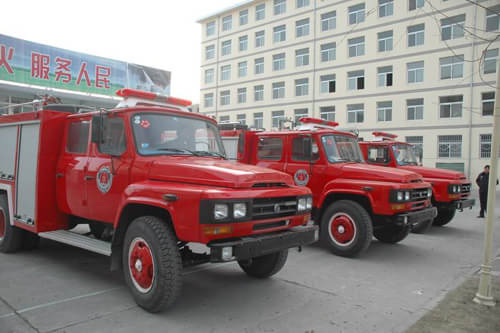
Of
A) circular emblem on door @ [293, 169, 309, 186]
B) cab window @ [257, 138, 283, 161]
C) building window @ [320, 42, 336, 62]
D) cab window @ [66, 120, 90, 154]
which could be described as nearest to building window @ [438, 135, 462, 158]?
building window @ [320, 42, 336, 62]

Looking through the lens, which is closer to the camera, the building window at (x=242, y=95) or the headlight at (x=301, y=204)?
the headlight at (x=301, y=204)

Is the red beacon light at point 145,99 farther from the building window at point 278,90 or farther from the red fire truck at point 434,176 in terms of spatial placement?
the building window at point 278,90

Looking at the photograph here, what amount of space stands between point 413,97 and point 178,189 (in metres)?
Answer: 27.4

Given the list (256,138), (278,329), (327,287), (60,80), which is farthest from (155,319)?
(60,80)

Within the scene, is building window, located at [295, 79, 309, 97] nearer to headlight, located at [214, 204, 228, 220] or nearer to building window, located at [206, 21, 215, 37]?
building window, located at [206, 21, 215, 37]

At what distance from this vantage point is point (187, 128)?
5.18 m

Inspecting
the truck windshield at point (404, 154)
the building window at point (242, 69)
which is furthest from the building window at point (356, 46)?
the truck windshield at point (404, 154)

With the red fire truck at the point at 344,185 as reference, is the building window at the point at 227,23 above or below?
above

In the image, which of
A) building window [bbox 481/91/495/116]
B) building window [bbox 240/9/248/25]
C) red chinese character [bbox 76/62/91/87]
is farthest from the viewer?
building window [bbox 240/9/248/25]

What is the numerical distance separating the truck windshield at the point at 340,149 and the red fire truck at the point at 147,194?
2713 mm

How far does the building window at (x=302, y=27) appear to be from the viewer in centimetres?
3388

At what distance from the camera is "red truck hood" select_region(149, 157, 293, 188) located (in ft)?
13.6

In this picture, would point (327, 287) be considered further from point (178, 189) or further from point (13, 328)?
point (13, 328)

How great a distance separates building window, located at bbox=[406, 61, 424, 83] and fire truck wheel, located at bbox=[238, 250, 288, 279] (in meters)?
26.1
